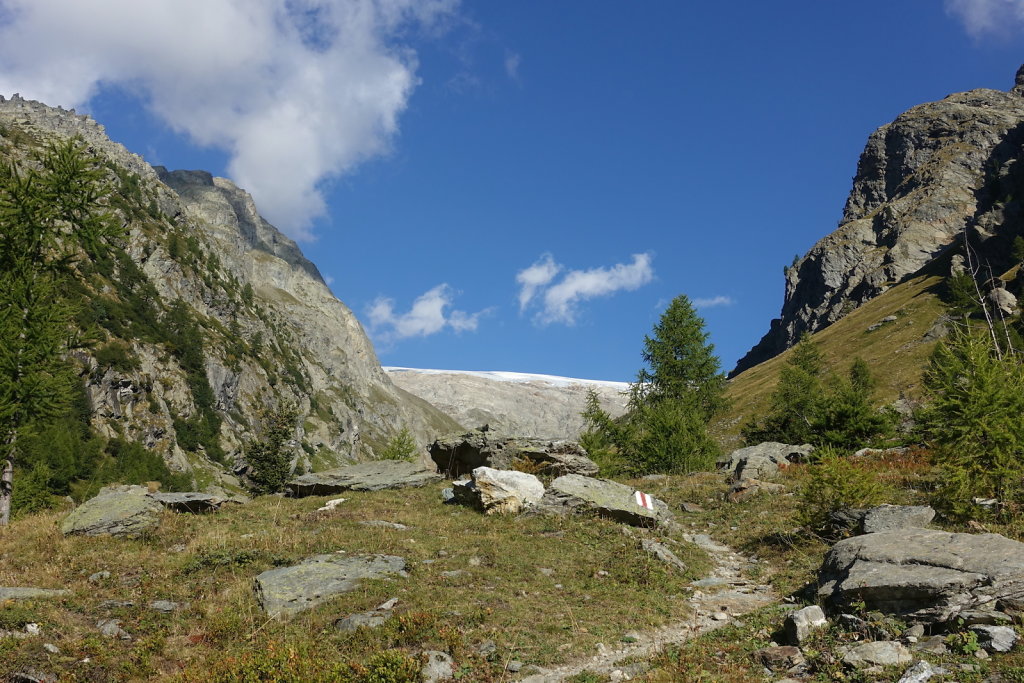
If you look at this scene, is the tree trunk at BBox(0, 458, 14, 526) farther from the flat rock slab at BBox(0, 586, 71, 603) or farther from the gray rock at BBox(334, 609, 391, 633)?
the gray rock at BBox(334, 609, 391, 633)

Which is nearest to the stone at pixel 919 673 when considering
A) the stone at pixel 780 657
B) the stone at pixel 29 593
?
the stone at pixel 780 657

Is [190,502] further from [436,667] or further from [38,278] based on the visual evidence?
[436,667]

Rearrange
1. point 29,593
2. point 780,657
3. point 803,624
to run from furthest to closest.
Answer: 1. point 29,593
2. point 803,624
3. point 780,657

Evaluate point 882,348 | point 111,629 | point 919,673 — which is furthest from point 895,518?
point 882,348

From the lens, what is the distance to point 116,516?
57.6 feet

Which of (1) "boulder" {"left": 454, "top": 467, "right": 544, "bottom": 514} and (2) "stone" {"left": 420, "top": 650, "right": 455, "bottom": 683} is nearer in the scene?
(2) "stone" {"left": 420, "top": 650, "right": 455, "bottom": 683}

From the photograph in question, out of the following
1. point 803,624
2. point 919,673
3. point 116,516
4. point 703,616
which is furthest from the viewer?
point 116,516

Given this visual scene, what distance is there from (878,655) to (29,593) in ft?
50.4

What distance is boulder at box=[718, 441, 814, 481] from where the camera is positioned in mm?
29078

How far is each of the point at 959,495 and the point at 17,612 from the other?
2195 centimetres

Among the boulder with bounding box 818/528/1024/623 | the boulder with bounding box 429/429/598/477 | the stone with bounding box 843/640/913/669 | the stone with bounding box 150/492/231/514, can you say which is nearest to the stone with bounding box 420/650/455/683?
the stone with bounding box 843/640/913/669

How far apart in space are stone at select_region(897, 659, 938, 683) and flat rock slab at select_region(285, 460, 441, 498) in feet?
76.7

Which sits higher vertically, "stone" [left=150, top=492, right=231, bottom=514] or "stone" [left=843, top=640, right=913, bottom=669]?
"stone" [left=150, top=492, right=231, bottom=514]

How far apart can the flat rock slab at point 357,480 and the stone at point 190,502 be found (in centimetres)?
579
